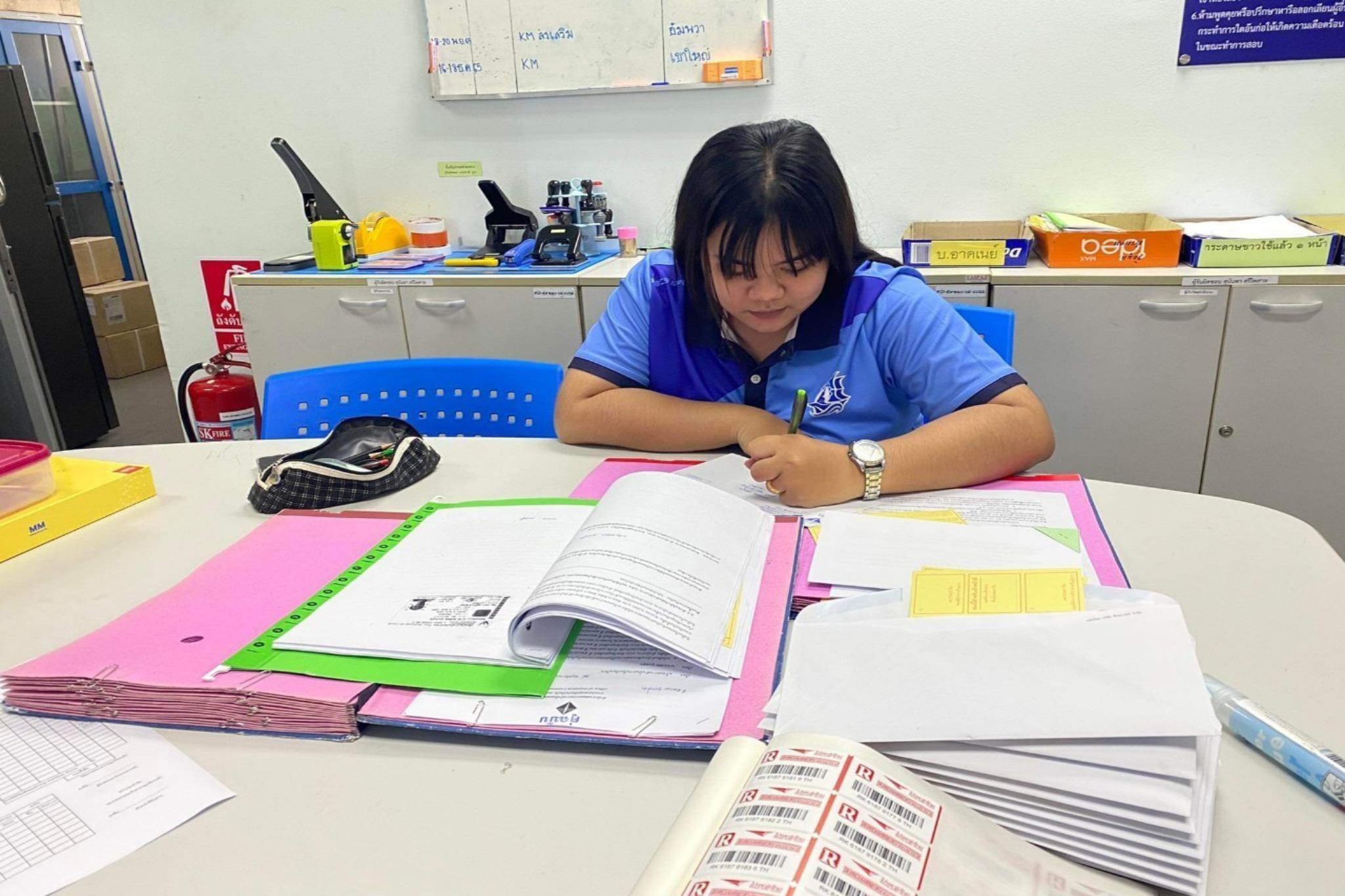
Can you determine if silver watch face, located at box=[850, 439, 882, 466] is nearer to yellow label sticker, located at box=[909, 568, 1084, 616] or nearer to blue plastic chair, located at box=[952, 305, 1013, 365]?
yellow label sticker, located at box=[909, 568, 1084, 616]

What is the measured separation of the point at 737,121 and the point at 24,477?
2.09 meters

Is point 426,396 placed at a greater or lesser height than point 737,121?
lesser

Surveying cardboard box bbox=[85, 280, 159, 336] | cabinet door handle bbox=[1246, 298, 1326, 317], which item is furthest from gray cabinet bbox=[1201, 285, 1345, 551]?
cardboard box bbox=[85, 280, 159, 336]

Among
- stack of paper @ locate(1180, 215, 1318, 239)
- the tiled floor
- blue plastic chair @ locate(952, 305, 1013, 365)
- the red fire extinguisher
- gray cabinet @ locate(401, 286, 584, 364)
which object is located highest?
stack of paper @ locate(1180, 215, 1318, 239)

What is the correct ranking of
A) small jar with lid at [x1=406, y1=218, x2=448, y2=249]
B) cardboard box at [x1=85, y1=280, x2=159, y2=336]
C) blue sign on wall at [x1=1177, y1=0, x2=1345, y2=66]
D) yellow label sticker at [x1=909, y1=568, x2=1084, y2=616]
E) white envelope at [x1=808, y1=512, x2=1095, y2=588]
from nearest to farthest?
1. yellow label sticker at [x1=909, y1=568, x2=1084, y2=616]
2. white envelope at [x1=808, y1=512, x2=1095, y2=588]
3. blue sign on wall at [x1=1177, y1=0, x2=1345, y2=66]
4. small jar with lid at [x1=406, y1=218, x2=448, y2=249]
5. cardboard box at [x1=85, y1=280, x2=159, y2=336]

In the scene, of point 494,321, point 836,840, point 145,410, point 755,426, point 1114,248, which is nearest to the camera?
point 836,840

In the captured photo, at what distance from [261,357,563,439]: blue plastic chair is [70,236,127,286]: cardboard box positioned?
3.73 m

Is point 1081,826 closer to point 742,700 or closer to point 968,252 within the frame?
point 742,700

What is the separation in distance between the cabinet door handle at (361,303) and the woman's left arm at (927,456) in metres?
1.73

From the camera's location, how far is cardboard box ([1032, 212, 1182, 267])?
6.80ft

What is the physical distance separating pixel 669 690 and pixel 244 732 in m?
0.34

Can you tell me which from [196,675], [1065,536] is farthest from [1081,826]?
[196,675]

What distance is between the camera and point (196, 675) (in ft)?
2.34

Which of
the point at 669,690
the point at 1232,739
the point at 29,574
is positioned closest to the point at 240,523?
the point at 29,574
